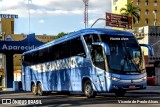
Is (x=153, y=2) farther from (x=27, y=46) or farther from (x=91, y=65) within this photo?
(x=91, y=65)

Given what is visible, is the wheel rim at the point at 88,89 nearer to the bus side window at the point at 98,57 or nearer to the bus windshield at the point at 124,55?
the bus side window at the point at 98,57

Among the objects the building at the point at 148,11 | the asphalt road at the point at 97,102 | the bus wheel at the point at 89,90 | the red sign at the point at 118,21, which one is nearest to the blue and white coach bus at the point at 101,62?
the bus wheel at the point at 89,90

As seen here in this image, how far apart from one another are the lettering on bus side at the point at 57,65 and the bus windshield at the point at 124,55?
3.04 metres

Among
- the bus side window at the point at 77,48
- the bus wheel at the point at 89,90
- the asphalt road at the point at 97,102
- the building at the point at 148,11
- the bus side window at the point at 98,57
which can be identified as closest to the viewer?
the asphalt road at the point at 97,102

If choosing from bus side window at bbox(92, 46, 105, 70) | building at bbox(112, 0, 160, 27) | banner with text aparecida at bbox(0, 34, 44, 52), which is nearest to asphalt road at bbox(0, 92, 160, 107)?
bus side window at bbox(92, 46, 105, 70)

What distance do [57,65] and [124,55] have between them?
21.1ft

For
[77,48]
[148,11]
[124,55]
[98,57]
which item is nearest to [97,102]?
[98,57]

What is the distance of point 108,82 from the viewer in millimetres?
21141

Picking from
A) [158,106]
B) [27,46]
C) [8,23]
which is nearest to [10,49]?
[27,46]

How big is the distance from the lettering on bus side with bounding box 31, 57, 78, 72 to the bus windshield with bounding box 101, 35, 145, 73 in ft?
9.97

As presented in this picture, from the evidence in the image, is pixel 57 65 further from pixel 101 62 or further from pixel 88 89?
pixel 101 62

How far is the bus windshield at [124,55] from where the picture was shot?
2114 cm

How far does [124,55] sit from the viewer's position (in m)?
21.3

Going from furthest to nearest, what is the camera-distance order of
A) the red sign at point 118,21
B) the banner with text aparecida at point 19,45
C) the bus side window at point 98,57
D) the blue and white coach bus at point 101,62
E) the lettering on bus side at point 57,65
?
the red sign at point 118,21 < the banner with text aparecida at point 19,45 < the lettering on bus side at point 57,65 < the bus side window at point 98,57 < the blue and white coach bus at point 101,62
